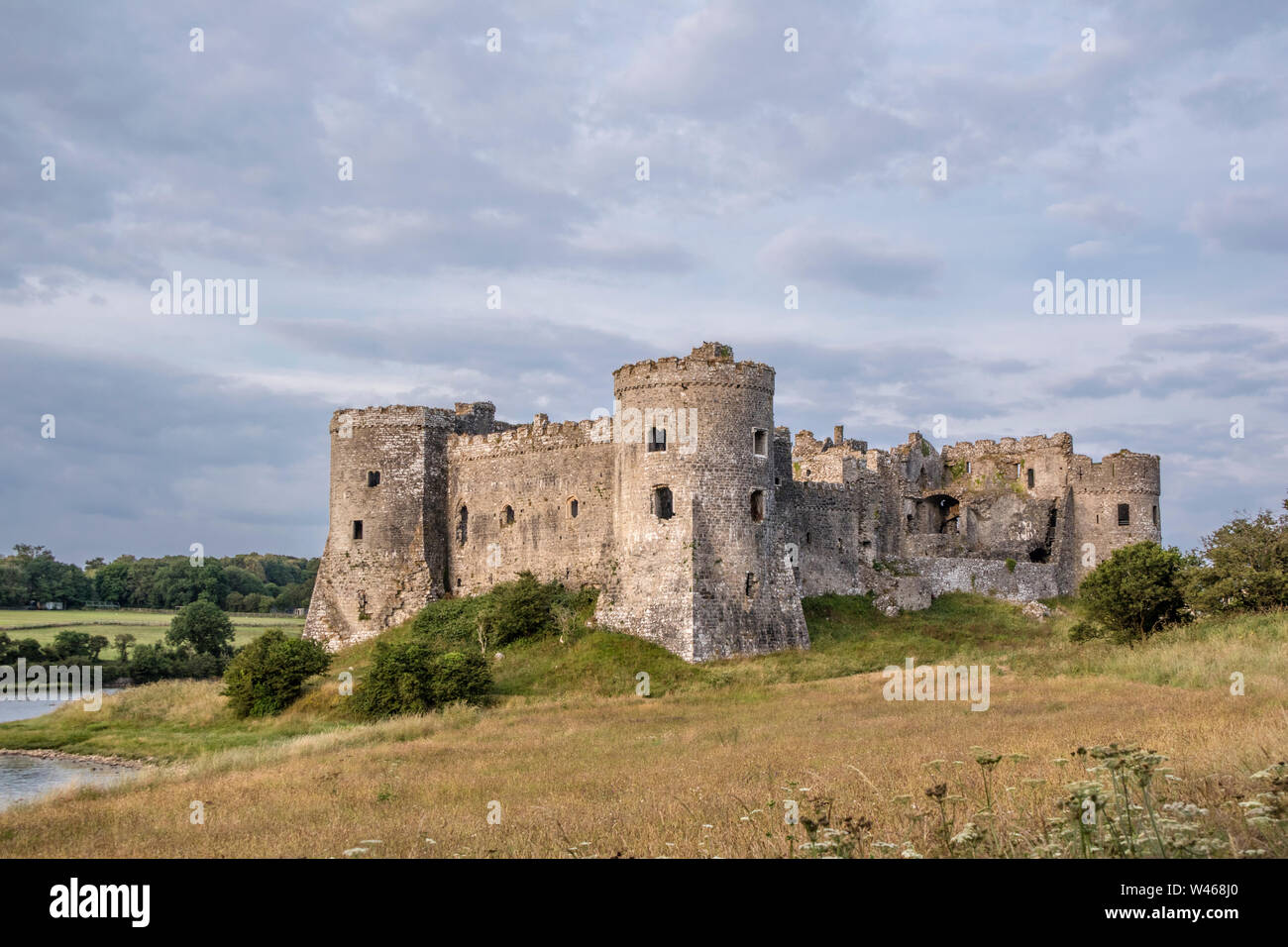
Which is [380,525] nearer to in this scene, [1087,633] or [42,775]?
[42,775]

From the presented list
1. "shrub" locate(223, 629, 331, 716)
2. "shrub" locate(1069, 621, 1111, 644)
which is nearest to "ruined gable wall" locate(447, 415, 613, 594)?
"shrub" locate(223, 629, 331, 716)

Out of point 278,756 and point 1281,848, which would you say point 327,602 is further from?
point 1281,848

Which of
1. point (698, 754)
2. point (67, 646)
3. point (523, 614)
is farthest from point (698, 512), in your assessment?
point (67, 646)

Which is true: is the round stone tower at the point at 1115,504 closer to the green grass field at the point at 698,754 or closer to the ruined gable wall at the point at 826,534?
the ruined gable wall at the point at 826,534

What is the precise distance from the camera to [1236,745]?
1221 centimetres

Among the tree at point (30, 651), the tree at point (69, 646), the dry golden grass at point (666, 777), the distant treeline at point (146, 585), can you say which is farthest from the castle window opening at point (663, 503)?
the distant treeline at point (146, 585)

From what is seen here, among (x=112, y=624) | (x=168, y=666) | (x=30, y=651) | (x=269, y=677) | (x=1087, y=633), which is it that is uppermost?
(x=1087, y=633)

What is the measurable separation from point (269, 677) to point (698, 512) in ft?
49.6

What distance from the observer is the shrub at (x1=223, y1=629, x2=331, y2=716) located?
3528 centimetres

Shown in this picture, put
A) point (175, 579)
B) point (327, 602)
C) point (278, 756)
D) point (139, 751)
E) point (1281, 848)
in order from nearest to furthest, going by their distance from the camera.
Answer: point (1281, 848) → point (278, 756) → point (139, 751) → point (327, 602) → point (175, 579)

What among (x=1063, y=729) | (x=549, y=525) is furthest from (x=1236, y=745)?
(x=549, y=525)

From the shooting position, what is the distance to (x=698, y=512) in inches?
1378

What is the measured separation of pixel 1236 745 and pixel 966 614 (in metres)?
33.2

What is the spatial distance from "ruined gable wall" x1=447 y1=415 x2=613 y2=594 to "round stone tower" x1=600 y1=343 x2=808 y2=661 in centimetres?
260
